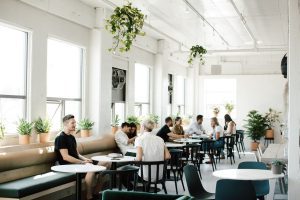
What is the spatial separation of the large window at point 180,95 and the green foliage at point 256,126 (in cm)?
266

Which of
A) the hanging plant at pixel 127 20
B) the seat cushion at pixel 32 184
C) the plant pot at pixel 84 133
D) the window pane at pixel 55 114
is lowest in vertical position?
the seat cushion at pixel 32 184

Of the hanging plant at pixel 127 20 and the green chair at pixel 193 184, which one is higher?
the hanging plant at pixel 127 20

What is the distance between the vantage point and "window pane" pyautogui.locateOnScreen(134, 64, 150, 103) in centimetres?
1251

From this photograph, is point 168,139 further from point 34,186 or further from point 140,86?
point 34,186

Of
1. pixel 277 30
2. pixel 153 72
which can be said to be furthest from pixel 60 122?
pixel 277 30

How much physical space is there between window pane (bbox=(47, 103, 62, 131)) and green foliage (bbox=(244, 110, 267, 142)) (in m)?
9.35

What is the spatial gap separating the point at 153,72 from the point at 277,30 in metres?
4.01

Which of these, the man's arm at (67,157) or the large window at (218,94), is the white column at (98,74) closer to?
the man's arm at (67,157)

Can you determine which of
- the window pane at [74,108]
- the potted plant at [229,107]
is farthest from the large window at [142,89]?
the potted plant at [229,107]

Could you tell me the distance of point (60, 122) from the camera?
8289 mm

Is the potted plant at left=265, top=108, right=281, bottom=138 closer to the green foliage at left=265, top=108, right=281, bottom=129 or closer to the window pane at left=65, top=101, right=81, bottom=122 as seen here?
the green foliage at left=265, top=108, right=281, bottom=129

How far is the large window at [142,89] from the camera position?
12.5 metres

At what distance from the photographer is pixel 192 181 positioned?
4.74 meters

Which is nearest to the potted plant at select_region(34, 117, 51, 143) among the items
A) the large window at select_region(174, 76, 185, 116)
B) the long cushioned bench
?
the long cushioned bench
